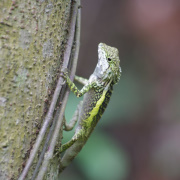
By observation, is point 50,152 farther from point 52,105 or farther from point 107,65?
point 107,65

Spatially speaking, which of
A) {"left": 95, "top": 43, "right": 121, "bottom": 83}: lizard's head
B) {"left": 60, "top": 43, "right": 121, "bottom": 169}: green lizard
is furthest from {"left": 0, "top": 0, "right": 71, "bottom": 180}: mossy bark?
{"left": 95, "top": 43, "right": 121, "bottom": 83}: lizard's head

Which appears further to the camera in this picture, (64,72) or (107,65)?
(107,65)

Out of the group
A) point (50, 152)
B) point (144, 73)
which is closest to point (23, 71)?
point (50, 152)

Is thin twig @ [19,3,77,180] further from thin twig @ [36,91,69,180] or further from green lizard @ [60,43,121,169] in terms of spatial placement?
green lizard @ [60,43,121,169]

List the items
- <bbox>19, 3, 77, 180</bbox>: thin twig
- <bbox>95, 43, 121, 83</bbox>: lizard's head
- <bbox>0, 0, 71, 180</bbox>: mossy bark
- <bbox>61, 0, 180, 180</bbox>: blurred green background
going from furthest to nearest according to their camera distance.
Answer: <bbox>61, 0, 180, 180</bbox>: blurred green background < <bbox>95, 43, 121, 83</bbox>: lizard's head < <bbox>19, 3, 77, 180</bbox>: thin twig < <bbox>0, 0, 71, 180</bbox>: mossy bark

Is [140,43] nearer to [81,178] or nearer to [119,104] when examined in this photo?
[119,104]

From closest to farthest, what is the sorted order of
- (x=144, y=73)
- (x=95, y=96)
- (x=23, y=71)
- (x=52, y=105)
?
(x=23, y=71) < (x=52, y=105) < (x=95, y=96) < (x=144, y=73)
